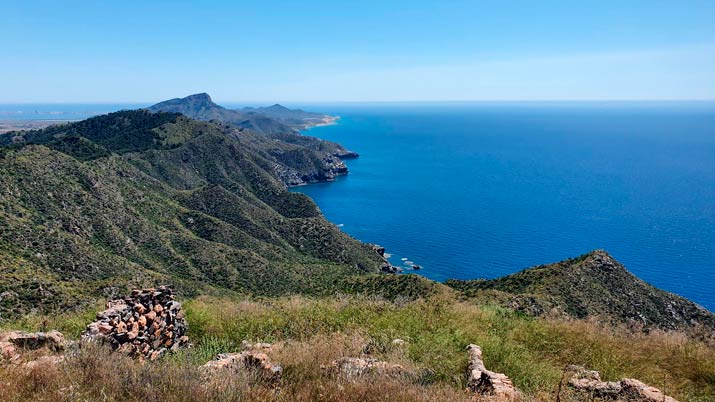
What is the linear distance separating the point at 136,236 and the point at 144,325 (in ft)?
228

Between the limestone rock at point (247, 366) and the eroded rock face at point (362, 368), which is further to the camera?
the limestone rock at point (247, 366)

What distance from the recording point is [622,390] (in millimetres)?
8008

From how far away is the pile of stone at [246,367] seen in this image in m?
7.72

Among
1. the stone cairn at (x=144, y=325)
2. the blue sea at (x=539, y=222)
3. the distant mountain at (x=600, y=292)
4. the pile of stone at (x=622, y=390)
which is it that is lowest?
the blue sea at (x=539, y=222)

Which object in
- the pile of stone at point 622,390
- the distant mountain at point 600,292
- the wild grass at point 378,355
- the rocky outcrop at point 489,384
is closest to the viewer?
the wild grass at point 378,355

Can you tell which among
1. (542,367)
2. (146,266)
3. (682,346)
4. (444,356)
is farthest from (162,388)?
(146,266)

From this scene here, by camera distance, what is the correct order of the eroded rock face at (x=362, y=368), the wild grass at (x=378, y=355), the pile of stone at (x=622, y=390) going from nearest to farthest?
the wild grass at (x=378, y=355) < the eroded rock face at (x=362, y=368) < the pile of stone at (x=622, y=390)

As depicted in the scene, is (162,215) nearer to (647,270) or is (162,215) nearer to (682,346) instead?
(682,346)

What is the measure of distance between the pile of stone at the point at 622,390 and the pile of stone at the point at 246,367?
5.97 meters

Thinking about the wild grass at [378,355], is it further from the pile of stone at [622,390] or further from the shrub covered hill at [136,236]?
the shrub covered hill at [136,236]

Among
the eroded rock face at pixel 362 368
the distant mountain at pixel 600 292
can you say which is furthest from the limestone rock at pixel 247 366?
the distant mountain at pixel 600 292

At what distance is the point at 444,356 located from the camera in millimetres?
8992

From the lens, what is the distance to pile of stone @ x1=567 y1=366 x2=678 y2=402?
780cm

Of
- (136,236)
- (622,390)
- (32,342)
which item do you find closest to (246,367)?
(32,342)
